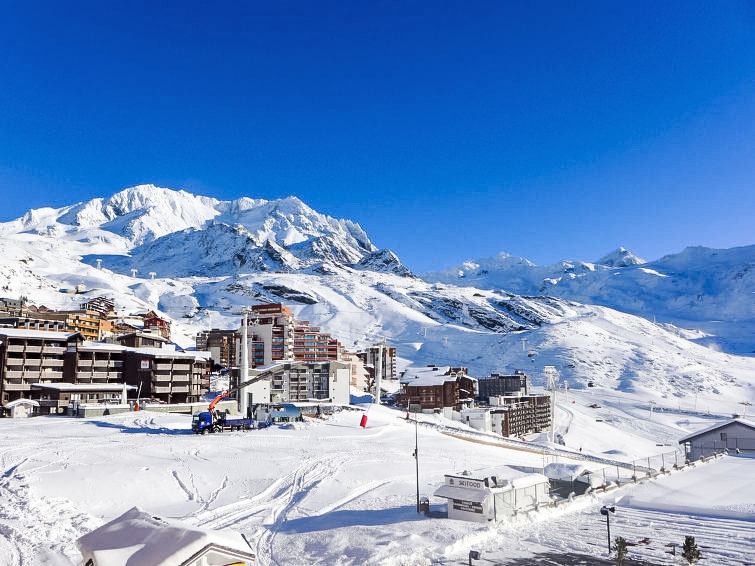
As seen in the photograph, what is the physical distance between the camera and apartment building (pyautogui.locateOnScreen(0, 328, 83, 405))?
6159 cm

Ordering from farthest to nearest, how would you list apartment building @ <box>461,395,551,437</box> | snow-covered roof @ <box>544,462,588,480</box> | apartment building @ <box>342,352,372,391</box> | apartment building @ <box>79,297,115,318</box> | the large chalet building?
apartment building @ <box>79,297,115,318</box> < apartment building @ <box>342,352,372,391</box> < apartment building @ <box>461,395,551,437</box> < the large chalet building < snow-covered roof @ <box>544,462,588,480</box>

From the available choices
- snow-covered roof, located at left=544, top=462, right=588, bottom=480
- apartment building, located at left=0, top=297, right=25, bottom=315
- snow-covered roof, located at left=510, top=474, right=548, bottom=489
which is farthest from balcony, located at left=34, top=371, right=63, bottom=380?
apartment building, located at left=0, top=297, right=25, bottom=315

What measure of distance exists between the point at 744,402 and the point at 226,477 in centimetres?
14329

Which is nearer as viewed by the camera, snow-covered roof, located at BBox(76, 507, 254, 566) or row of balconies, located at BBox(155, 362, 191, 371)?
snow-covered roof, located at BBox(76, 507, 254, 566)

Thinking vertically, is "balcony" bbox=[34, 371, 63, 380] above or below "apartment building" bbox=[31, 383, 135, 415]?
above

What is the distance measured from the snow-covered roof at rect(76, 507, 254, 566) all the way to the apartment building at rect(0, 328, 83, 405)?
5893 centimetres

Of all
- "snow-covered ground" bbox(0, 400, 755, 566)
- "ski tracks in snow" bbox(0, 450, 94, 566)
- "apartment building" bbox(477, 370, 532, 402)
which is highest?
"ski tracks in snow" bbox(0, 450, 94, 566)

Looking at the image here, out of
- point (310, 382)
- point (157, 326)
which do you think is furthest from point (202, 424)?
point (157, 326)

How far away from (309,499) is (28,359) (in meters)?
51.8

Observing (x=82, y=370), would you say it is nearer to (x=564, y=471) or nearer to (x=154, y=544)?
(x=564, y=471)

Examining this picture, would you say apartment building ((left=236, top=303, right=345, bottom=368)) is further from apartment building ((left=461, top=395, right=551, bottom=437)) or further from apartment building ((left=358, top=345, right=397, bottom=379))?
apartment building ((left=461, top=395, right=551, bottom=437))

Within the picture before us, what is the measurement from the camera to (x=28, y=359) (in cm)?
6381

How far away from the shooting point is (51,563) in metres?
17.5

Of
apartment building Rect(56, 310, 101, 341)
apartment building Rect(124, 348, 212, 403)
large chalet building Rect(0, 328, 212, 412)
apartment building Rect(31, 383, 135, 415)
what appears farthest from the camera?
apartment building Rect(56, 310, 101, 341)
